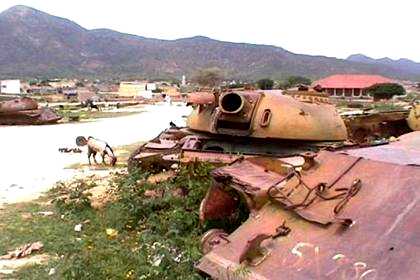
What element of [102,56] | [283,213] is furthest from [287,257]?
[102,56]

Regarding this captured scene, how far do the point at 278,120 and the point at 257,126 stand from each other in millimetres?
290

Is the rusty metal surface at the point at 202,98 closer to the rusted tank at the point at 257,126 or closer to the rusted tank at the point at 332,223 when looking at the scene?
the rusted tank at the point at 257,126

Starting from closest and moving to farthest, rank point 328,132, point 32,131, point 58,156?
1. point 328,132
2. point 58,156
3. point 32,131

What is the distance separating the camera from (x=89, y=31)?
189125mm

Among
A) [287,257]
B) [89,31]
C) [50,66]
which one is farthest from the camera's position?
[89,31]

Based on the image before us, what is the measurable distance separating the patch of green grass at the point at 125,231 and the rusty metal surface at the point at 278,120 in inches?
40.0

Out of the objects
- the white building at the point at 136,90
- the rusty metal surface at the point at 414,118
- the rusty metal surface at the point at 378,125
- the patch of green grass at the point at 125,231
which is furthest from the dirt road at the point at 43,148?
the white building at the point at 136,90

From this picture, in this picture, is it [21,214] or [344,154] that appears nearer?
[344,154]

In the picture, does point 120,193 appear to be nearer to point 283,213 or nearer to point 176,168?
point 176,168

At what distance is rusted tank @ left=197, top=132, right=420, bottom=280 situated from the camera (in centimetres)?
421

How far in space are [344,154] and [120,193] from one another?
17.7 feet

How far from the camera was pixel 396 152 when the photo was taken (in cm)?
533

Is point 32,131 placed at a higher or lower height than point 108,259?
lower

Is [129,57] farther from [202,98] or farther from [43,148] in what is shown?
[202,98]
